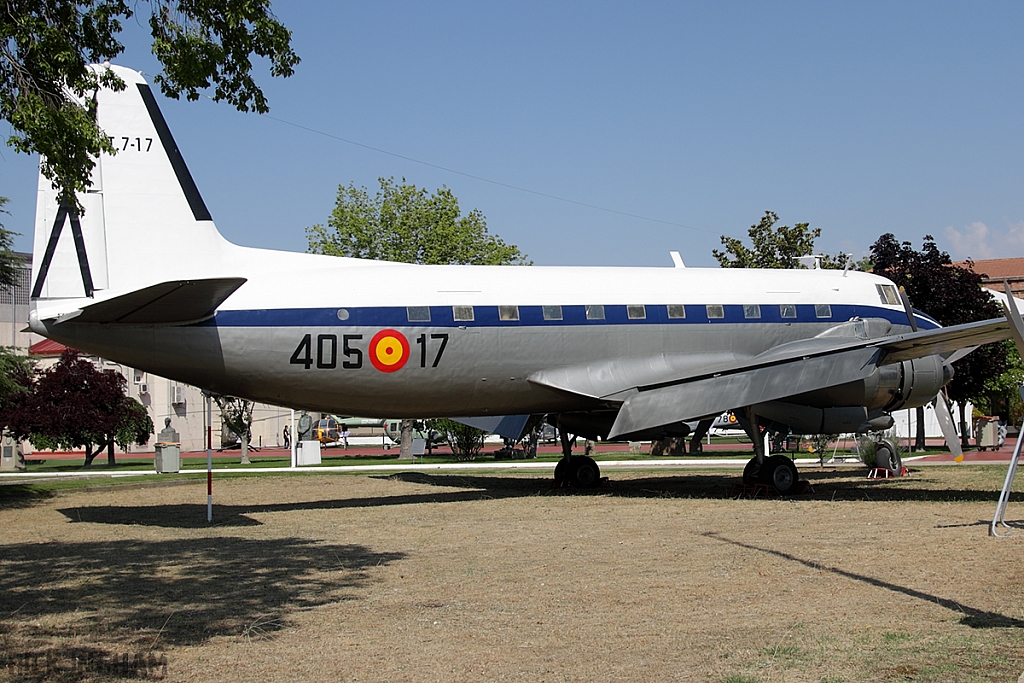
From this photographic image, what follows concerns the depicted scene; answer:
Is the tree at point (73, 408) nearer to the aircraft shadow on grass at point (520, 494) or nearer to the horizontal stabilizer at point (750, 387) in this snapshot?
the aircraft shadow on grass at point (520, 494)

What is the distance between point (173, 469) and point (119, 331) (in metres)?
17.8

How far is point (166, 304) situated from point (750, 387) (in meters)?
10.4

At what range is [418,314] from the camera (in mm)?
17656

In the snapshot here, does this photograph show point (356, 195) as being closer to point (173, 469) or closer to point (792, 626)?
point (173, 469)

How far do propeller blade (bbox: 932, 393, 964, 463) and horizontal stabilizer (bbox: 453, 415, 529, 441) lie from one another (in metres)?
8.60

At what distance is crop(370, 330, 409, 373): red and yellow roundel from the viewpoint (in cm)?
1722

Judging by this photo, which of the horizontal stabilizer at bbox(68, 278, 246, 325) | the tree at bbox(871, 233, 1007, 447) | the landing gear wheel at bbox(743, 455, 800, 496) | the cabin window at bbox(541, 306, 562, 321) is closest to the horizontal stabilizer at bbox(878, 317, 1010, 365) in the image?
the landing gear wheel at bbox(743, 455, 800, 496)

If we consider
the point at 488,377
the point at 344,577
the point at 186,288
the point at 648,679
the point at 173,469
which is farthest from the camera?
the point at 173,469

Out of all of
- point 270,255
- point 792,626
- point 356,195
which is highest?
point 356,195

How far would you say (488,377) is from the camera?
18.3 metres

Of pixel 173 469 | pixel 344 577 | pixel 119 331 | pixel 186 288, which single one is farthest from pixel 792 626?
pixel 173 469

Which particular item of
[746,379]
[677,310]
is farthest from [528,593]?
[677,310]

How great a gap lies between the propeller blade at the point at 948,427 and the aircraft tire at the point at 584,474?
24.1ft

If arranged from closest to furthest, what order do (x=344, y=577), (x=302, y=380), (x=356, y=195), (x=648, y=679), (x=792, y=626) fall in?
1. (x=648, y=679)
2. (x=792, y=626)
3. (x=344, y=577)
4. (x=302, y=380)
5. (x=356, y=195)
